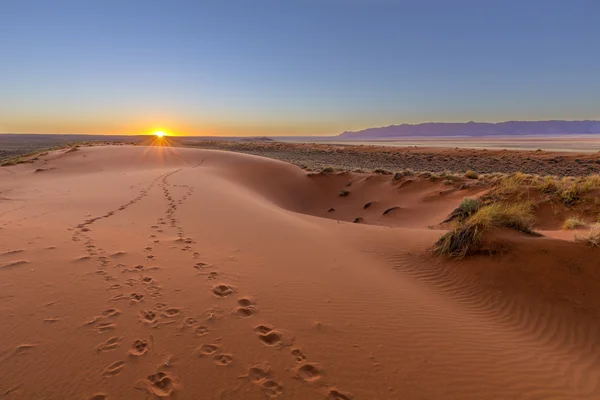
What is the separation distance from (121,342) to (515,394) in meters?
4.21

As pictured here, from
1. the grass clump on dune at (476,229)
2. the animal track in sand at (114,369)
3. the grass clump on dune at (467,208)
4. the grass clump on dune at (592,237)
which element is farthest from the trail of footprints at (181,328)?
the grass clump on dune at (467,208)

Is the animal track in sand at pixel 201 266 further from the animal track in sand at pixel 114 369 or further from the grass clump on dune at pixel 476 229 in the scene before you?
the grass clump on dune at pixel 476 229

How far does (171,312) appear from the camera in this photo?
14.0 ft

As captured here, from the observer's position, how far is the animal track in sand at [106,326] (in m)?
3.81

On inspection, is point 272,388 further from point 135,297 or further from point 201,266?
point 201,266

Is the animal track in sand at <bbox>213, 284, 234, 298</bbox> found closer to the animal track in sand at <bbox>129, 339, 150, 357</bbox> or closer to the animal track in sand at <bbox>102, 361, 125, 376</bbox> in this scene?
the animal track in sand at <bbox>129, 339, 150, 357</bbox>

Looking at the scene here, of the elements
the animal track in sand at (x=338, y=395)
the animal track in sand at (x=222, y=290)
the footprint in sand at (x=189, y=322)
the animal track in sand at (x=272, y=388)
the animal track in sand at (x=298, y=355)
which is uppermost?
the animal track in sand at (x=222, y=290)

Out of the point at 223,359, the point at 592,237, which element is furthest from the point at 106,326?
the point at 592,237

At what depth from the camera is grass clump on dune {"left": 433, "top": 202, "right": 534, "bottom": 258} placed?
22.5ft

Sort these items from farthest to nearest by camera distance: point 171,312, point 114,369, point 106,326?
point 171,312
point 106,326
point 114,369

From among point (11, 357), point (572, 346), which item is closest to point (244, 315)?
point (11, 357)

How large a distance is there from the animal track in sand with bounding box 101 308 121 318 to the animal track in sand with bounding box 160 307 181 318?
540 millimetres

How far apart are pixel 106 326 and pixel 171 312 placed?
73 centimetres

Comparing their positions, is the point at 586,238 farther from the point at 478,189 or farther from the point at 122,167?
the point at 122,167
